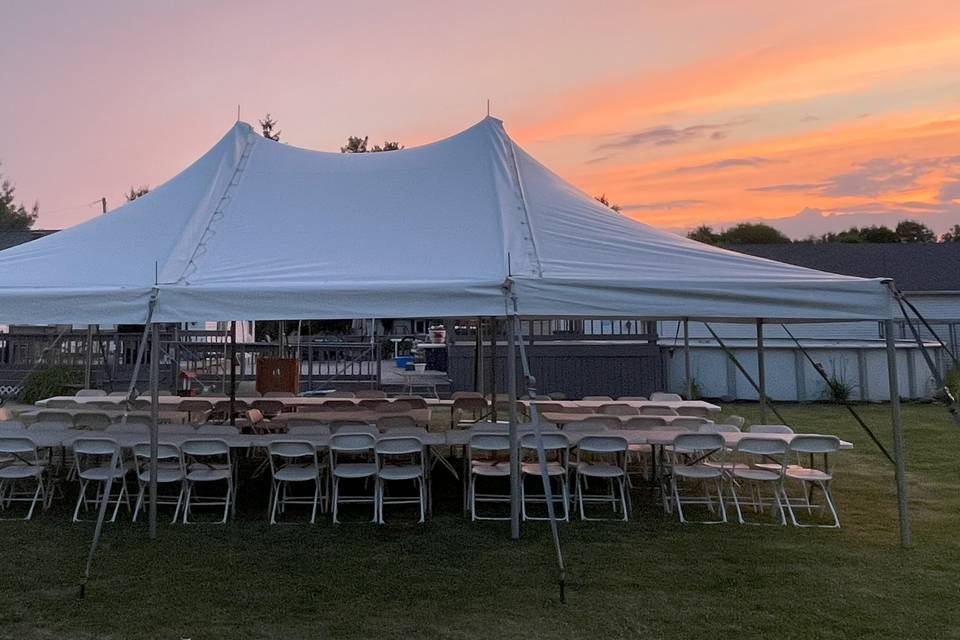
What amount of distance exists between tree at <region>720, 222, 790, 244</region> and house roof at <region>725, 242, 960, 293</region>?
29888 mm

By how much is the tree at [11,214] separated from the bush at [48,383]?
3180 centimetres

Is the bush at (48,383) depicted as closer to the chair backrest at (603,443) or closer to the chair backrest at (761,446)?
the chair backrest at (603,443)

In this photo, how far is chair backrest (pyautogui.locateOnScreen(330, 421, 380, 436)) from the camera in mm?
6758

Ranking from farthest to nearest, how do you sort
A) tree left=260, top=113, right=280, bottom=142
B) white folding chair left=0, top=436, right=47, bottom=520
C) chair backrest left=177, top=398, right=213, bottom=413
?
tree left=260, top=113, right=280, bottom=142
chair backrest left=177, top=398, right=213, bottom=413
white folding chair left=0, top=436, right=47, bottom=520

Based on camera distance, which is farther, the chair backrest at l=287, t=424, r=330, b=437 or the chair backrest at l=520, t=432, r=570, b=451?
the chair backrest at l=287, t=424, r=330, b=437

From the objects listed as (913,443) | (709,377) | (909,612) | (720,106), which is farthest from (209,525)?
(709,377)

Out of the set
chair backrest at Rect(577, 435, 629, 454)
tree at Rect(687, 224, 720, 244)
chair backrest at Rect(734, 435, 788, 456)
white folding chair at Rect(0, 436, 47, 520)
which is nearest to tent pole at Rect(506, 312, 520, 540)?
chair backrest at Rect(577, 435, 629, 454)

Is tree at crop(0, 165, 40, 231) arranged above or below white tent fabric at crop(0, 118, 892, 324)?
above

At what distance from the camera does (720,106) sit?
1063cm

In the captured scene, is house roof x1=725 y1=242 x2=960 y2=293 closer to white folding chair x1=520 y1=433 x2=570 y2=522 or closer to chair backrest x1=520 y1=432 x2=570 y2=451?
white folding chair x1=520 y1=433 x2=570 y2=522

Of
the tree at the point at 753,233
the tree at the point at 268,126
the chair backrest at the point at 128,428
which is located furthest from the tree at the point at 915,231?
the chair backrest at the point at 128,428

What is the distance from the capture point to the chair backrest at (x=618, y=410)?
9.17 metres

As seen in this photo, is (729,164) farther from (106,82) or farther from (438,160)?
(106,82)

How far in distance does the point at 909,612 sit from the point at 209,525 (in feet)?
17.8
